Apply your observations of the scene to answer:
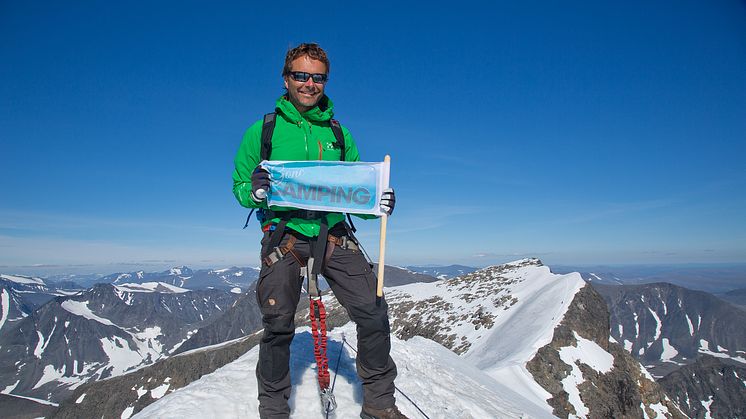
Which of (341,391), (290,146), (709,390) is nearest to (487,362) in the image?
(341,391)

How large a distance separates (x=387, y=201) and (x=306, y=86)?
199 centimetres

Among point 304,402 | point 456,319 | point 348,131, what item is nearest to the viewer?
point 348,131

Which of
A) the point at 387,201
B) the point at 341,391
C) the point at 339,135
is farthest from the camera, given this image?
the point at 341,391

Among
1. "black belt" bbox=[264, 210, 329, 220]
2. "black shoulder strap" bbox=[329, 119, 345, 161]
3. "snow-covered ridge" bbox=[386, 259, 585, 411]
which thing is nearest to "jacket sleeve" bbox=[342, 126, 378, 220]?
"black shoulder strap" bbox=[329, 119, 345, 161]

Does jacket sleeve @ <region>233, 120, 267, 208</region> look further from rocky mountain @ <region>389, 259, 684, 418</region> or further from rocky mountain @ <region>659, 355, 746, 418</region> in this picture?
rocky mountain @ <region>659, 355, 746, 418</region>

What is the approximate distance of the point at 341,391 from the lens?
278 inches

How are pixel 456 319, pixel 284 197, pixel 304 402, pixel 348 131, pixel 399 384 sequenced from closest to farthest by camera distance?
pixel 284 197 < pixel 348 131 < pixel 304 402 < pixel 399 384 < pixel 456 319

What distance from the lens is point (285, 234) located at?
5238 mm

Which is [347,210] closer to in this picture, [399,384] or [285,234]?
[285,234]

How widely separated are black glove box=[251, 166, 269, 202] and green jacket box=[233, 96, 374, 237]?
0.25 metres

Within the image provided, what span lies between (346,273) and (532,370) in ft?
68.1

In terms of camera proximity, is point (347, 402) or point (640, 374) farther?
point (640, 374)

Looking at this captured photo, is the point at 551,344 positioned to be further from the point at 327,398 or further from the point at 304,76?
the point at 304,76

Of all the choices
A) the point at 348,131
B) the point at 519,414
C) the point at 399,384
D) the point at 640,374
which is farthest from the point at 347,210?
the point at 640,374
